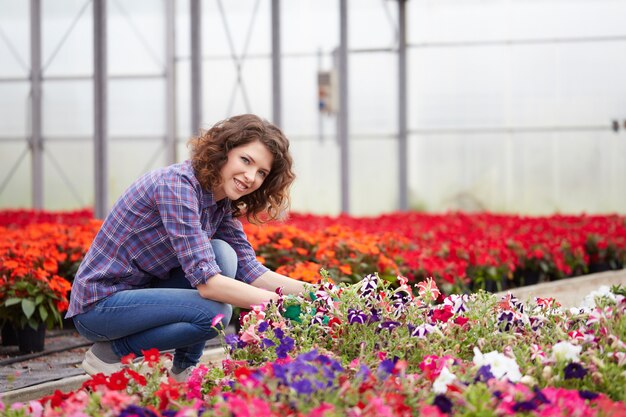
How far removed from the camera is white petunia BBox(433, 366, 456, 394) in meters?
2.18

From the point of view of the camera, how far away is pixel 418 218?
9094 mm

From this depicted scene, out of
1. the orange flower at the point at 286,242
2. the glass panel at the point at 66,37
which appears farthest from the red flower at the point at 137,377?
the glass panel at the point at 66,37

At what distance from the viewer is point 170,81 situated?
13.0 m

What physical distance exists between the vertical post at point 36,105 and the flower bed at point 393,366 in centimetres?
1022

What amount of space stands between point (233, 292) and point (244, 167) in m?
0.44

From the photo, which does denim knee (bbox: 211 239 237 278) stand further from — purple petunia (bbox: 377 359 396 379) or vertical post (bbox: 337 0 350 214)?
vertical post (bbox: 337 0 350 214)

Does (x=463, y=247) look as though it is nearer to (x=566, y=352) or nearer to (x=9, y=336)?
(x=9, y=336)

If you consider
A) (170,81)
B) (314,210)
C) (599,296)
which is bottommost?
(314,210)

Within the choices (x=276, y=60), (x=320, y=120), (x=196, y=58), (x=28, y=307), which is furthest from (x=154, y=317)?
(x=320, y=120)

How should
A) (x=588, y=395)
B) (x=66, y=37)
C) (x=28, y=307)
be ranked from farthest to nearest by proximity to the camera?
(x=66, y=37)
(x=28, y=307)
(x=588, y=395)

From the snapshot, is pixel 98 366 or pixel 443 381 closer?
pixel 443 381

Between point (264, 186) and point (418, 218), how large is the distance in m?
5.89

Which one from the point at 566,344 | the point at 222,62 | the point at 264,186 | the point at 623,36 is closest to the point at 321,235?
the point at 264,186

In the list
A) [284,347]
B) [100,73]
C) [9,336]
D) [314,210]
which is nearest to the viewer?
[284,347]
